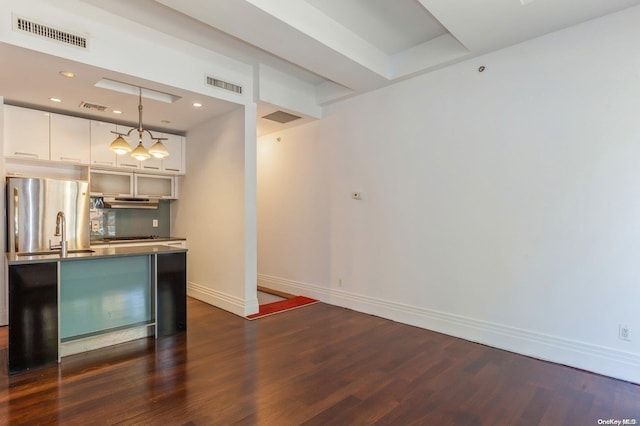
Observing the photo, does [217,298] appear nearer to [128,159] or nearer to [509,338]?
[128,159]

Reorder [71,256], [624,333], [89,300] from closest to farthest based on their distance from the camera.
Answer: [624,333] < [71,256] < [89,300]

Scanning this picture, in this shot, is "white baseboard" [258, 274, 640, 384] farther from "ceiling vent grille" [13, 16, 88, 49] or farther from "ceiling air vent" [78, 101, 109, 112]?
"ceiling vent grille" [13, 16, 88, 49]

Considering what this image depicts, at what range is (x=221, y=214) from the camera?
4.89 metres

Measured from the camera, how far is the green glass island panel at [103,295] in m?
3.32

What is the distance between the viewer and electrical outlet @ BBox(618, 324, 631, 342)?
2.86 meters

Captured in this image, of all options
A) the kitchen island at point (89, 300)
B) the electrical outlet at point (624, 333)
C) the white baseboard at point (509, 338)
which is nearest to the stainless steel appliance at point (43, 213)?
the kitchen island at point (89, 300)

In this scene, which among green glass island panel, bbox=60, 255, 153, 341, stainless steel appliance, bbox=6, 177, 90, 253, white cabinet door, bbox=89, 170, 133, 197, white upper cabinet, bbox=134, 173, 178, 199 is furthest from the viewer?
white upper cabinet, bbox=134, 173, 178, 199

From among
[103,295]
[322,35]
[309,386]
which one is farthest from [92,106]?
[309,386]

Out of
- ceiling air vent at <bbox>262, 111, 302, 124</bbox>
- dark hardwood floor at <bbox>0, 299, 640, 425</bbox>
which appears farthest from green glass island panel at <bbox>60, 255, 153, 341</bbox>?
ceiling air vent at <bbox>262, 111, 302, 124</bbox>

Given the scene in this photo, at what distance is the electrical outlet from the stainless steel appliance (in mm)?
5587

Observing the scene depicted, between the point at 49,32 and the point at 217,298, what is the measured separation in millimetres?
3590

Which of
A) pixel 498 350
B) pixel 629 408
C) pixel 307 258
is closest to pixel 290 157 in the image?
pixel 307 258

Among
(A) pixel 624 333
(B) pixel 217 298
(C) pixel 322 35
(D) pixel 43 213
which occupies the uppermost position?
(C) pixel 322 35

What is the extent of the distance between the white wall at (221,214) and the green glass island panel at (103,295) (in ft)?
3.74
